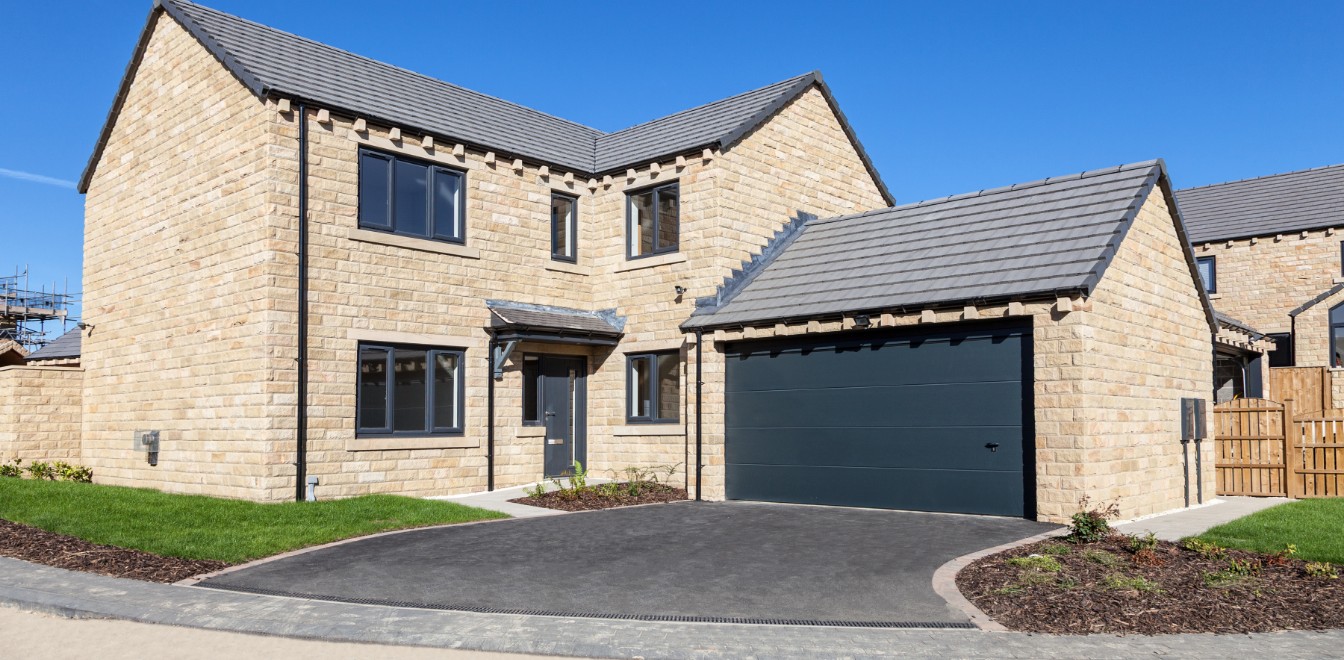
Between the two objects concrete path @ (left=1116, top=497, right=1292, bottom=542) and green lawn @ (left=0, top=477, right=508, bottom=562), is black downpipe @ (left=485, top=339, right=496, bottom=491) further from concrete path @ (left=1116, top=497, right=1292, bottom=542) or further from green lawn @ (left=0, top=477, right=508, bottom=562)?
concrete path @ (left=1116, top=497, right=1292, bottom=542)

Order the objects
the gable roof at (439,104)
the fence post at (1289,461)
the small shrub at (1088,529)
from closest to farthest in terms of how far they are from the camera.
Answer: the small shrub at (1088,529) → the gable roof at (439,104) → the fence post at (1289,461)

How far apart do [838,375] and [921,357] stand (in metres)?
1.43

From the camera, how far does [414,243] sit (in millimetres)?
16797

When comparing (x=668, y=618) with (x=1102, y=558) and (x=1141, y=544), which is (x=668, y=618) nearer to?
(x=1102, y=558)

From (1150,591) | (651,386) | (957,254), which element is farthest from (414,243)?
(1150,591)

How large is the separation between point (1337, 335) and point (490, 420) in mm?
A: 23677

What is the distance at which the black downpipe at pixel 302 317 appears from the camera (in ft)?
49.1

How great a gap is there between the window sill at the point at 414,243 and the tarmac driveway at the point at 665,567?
17.3 feet

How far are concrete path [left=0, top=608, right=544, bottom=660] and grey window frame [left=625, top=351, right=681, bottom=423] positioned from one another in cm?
1107

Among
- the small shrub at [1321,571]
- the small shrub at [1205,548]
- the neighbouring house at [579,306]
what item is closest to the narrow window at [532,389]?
the neighbouring house at [579,306]

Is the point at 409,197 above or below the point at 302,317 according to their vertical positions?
above

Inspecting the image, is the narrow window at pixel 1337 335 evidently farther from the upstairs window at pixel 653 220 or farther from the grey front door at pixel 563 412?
the grey front door at pixel 563 412

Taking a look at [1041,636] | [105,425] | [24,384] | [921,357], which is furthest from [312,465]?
[1041,636]

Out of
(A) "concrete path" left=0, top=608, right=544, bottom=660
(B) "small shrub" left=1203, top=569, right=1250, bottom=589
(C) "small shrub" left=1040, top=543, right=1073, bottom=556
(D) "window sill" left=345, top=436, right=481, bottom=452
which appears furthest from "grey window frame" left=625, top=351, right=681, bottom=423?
(A) "concrete path" left=0, top=608, right=544, bottom=660
